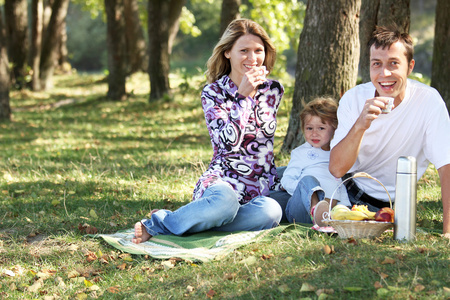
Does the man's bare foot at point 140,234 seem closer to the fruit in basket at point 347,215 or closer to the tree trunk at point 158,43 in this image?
the fruit in basket at point 347,215

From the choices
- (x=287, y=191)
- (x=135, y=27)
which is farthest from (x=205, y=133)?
(x=135, y=27)

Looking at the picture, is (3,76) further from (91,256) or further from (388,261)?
(388,261)

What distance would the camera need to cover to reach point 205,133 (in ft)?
35.2

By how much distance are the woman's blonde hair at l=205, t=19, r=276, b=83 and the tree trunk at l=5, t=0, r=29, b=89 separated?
13.7 m

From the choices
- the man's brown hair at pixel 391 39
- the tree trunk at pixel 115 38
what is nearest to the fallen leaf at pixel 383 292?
the man's brown hair at pixel 391 39

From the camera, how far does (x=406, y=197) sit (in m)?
3.63

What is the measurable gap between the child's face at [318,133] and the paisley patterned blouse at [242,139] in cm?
32

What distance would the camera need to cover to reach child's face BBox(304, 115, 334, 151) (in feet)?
15.3

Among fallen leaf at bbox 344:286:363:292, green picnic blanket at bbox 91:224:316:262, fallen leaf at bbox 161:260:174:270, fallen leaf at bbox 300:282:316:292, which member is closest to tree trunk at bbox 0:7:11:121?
green picnic blanket at bbox 91:224:316:262

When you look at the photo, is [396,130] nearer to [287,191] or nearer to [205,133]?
[287,191]

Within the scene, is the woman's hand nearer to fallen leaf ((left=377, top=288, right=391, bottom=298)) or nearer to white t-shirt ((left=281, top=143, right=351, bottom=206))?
white t-shirt ((left=281, top=143, right=351, bottom=206))

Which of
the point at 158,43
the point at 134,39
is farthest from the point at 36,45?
the point at 158,43

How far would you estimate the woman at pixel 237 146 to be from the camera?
427 cm

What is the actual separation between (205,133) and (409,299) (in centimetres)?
805
